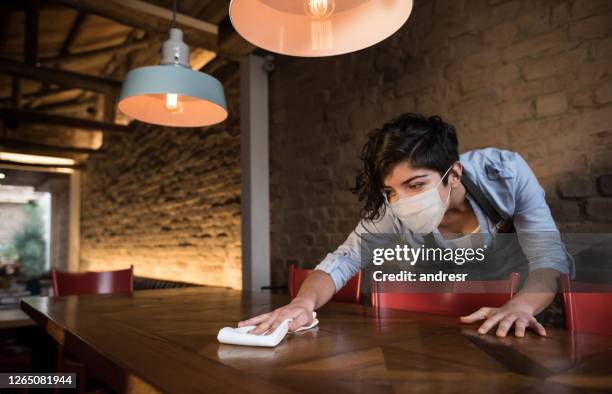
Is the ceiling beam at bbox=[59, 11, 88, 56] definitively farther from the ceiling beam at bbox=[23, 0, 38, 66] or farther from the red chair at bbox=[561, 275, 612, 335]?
the red chair at bbox=[561, 275, 612, 335]

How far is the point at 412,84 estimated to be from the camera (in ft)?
9.74

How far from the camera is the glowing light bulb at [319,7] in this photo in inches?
49.2

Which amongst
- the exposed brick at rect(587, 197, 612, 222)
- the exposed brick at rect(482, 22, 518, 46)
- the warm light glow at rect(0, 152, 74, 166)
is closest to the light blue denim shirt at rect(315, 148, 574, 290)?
the exposed brick at rect(587, 197, 612, 222)

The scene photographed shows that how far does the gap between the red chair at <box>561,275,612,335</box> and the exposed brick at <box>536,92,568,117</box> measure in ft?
4.11

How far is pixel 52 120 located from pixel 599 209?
21.0 ft

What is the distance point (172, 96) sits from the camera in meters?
2.03

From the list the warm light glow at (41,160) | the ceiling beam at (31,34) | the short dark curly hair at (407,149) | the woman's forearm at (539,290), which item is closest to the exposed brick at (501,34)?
the short dark curly hair at (407,149)

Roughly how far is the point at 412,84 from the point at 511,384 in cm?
250

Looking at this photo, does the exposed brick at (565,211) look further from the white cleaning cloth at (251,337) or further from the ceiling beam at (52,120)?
the ceiling beam at (52,120)

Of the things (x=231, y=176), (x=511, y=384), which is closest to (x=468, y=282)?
(x=511, y=384)

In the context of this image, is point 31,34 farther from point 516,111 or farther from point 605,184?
point 605,184

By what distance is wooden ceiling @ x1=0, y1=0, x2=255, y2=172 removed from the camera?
11.9 feet

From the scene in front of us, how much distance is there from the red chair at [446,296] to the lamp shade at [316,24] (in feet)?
2.92

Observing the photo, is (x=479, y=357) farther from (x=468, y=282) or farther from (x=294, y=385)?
(x=468, y=282)
